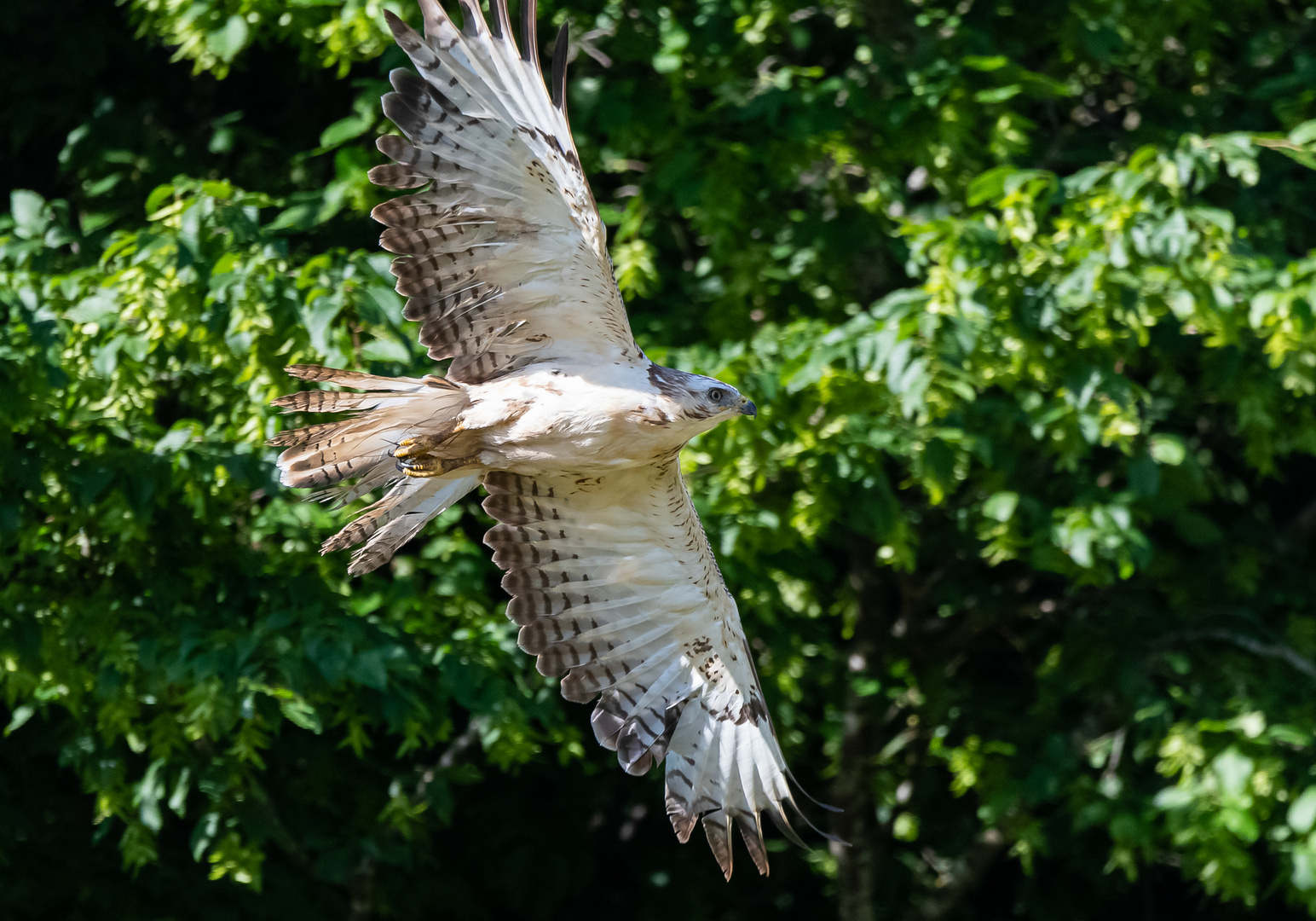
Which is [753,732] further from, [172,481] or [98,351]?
[98,351]

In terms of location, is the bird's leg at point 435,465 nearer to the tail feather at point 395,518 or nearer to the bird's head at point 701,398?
the tail feather at point 395,518

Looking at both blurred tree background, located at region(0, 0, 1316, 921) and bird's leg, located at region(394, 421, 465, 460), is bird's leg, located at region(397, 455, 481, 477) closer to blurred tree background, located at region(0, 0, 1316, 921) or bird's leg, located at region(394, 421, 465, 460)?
bird's leg, located at region(394, 421, 465, 460)

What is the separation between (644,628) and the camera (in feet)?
14.7

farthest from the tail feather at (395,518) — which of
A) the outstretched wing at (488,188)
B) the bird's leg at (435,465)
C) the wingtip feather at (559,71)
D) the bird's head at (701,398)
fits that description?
the wingtip feather at (559,71)

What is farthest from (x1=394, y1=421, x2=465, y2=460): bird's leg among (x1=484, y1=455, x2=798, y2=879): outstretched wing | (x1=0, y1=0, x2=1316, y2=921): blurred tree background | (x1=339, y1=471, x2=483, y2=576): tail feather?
(x1=0, y1=0, x2=1316, y2=921): blurred tree background

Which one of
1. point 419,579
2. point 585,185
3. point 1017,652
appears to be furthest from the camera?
point 1017,652

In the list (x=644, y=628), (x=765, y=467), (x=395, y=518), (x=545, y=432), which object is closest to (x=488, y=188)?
(x=545, y=432)

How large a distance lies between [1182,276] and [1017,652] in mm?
2768

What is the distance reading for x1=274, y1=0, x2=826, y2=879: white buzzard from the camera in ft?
12.2

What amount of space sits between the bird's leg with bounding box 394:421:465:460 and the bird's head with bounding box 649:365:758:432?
537mm

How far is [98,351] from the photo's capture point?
453cm

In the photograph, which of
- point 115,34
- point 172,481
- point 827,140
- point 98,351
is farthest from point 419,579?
point 115,34

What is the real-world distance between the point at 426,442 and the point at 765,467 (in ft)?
5.01

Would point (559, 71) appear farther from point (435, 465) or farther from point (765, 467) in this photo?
point (765, 467)
